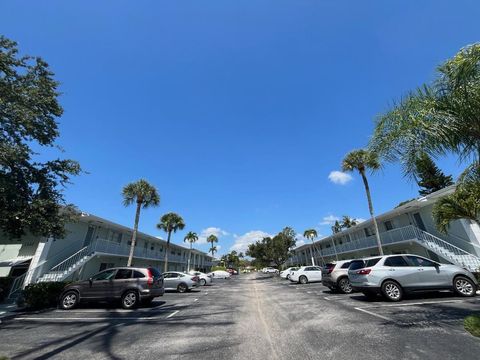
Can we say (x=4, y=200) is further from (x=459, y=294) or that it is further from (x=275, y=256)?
(x=275, y=256)

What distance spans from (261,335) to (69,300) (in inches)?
383

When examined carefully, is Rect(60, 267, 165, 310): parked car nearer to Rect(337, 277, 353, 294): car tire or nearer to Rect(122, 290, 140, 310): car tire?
Rect(122, 290, 140, 310): car tire

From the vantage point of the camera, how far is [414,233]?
2034 centimetres

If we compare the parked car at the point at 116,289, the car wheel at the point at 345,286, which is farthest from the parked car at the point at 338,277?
the parked car at the point at 116,289

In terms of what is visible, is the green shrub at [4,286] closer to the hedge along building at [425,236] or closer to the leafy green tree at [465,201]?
the leafy green tree at [465,201]

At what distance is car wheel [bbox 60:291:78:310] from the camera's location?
1130cm

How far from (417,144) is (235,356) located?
19.2 ft

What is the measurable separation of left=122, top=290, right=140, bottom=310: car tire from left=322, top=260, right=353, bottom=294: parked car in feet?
33.9

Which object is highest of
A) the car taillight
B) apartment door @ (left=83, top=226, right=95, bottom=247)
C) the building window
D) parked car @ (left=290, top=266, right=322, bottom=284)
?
the building window

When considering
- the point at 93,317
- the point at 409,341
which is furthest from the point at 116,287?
the point at 409,341

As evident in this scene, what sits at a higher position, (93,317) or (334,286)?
(334,286)

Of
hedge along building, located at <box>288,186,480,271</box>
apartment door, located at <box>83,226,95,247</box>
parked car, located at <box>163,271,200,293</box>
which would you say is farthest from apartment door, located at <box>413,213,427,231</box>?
apartment door, located at <box>83,226,95,247</box>

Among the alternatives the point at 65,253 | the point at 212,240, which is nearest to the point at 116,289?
the point at 65,253

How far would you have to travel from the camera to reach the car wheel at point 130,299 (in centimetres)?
1087
